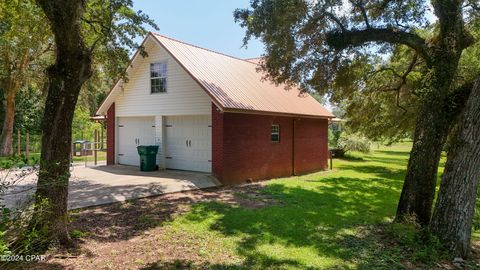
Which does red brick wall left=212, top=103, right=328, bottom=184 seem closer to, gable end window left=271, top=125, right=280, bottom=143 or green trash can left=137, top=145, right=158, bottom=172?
gable end window left=271, top=125, right=280, bottom=143

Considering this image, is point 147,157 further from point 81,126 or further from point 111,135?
point 81,126

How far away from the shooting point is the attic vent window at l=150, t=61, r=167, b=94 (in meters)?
15.2

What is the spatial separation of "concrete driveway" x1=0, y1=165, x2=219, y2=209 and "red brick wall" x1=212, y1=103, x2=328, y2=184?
3.30 feet

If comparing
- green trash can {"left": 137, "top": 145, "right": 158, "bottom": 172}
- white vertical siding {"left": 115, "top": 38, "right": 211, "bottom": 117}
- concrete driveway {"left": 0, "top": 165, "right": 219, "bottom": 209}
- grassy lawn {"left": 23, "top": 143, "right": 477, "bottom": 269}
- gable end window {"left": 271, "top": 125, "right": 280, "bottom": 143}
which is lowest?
grassy lawn {"left": 23, "top": 143, "right": 477, "bottom": 269}

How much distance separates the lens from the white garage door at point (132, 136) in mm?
16472

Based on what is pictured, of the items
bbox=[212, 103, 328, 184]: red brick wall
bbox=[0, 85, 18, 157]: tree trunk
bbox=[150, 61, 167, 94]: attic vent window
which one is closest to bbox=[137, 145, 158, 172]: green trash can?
bbox=[150, 61, 167, 94]: attic vent window

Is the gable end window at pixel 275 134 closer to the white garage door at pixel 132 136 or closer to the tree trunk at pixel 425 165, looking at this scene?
the white garage door at pixel 132 136

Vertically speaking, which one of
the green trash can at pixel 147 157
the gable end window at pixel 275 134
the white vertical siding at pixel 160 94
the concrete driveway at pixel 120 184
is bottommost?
the concrete driveway at pixel 120 184

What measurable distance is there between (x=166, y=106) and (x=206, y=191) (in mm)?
4895

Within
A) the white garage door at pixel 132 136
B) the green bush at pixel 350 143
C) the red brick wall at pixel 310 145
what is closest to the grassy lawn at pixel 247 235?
the white garage door at pixel 132 136

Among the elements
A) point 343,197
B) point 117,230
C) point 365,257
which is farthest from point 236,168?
point 365,257

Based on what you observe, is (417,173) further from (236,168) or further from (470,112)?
(236,168)

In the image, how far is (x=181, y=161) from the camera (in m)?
15.3

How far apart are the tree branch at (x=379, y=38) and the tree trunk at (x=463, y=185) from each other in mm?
2399
